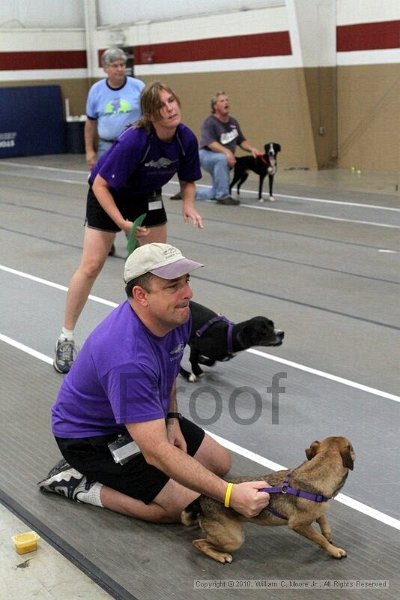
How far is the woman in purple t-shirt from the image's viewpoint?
4332mm

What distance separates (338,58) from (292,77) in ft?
2.85

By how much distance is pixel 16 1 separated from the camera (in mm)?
19094

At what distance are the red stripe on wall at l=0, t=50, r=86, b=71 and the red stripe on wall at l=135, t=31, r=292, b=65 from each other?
214 cm

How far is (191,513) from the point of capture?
2973 millimetres

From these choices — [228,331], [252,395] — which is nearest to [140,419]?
[228,331]

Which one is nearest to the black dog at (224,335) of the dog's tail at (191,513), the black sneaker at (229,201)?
the dog's tail at (191,513)

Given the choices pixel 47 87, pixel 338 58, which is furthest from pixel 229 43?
pixel 47 87

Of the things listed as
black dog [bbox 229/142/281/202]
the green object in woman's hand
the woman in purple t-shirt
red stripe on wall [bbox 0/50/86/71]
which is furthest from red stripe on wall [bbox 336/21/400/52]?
the green object in woman's hand

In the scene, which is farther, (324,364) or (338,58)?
(338,58)

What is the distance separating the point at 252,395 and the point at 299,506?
5.38ft

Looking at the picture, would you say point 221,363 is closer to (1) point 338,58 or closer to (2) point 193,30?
(1) point 338,58

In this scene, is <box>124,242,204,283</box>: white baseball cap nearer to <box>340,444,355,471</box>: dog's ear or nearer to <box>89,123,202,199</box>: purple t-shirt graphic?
<box>340,444,355,471</box>: dog's ear

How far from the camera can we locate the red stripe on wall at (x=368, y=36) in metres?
13.6

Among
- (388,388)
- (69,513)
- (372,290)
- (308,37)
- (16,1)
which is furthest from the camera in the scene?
(16,1)
